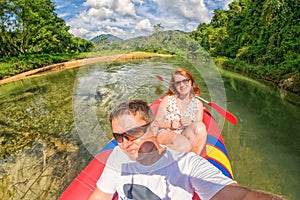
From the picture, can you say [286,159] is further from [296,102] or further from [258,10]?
[258,10]

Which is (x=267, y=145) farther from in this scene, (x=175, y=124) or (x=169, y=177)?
(x=169, y=177)

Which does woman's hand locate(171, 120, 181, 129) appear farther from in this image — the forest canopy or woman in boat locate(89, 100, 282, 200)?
the forest canopy

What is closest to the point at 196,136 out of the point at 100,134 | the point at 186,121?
the point at 186,121

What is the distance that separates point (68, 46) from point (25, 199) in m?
20.2

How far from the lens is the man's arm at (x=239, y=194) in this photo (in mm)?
762

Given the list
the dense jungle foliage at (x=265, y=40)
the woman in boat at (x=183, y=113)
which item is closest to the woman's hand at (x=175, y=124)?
the woman in boat at (x=183, y=113)

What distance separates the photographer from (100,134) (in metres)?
1.45

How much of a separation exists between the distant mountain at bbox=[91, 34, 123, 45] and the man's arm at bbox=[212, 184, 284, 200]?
Answer: 3.18ft

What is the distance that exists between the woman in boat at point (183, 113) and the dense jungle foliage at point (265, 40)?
322 centimetres

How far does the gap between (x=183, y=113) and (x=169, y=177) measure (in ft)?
3.56

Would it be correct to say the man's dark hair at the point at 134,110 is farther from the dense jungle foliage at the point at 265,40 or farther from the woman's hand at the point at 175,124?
the dense jungle foliage at the point at 265,40

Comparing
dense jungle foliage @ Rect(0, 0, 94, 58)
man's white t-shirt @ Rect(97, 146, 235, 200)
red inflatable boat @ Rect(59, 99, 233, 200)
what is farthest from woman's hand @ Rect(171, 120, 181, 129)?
dense jungle foliage @ Rect(0, 0, 94, 58)

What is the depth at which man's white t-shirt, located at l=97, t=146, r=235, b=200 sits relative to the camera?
0.94m

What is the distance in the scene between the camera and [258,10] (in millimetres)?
14555
